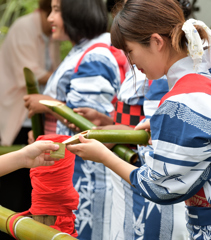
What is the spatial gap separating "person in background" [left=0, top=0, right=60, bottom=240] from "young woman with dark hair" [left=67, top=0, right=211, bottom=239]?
1943 mm

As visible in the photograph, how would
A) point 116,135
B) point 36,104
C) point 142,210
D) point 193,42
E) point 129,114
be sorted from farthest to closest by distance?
1. point 36,104
2. point 129,114
3. point 142,210
4. point 116,135
5. point 193,42

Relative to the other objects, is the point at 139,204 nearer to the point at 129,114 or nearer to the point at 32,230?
the point at 129,114

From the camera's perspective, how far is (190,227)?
1299 mm

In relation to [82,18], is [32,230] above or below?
below

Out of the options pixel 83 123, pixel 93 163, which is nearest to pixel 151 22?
pixel 83 123

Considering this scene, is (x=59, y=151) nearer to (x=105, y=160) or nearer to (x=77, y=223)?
(x=105, y=160)

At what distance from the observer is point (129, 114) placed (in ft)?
6.03

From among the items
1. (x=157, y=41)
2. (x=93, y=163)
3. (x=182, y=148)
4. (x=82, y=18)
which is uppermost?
(x=157, y=41)

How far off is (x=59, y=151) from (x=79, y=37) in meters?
1.37

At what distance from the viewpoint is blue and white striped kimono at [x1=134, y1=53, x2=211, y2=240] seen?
1.09 m

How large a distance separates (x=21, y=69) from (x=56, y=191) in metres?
2.07

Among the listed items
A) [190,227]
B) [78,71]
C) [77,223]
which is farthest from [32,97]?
[190,227]

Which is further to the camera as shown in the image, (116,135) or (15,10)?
(15,10)

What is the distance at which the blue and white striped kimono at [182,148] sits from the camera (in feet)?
3.58
